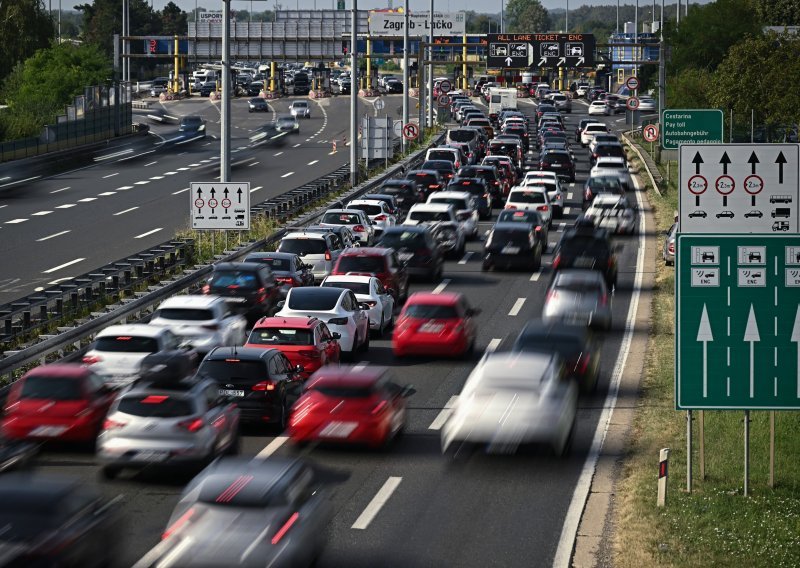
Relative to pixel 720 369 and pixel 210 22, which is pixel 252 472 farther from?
pixel 210 22

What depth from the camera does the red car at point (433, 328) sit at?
30734 millimetres

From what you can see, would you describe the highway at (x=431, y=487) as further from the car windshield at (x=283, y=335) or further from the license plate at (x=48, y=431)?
the car windshield at (x=283, y=335)

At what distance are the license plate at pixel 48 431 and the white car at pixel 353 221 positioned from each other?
23.8 m

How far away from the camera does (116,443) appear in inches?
810

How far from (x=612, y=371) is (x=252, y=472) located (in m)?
15.4

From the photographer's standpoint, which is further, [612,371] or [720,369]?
[612,371]

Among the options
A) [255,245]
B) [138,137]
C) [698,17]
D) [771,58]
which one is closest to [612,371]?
[255,245]

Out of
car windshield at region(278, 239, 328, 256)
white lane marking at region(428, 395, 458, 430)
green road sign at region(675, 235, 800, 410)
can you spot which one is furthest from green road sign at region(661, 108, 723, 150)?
green road sign at region(675, 235, 800, 410)

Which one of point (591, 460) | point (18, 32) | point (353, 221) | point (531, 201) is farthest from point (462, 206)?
point (18, 32)

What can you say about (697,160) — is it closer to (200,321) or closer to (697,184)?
(697,184)

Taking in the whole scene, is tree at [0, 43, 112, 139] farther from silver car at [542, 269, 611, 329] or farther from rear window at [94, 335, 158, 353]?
rear window at [94, 335, 158, 353]

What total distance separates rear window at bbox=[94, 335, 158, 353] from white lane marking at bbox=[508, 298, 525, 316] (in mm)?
13491

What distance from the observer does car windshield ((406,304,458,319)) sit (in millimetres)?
30844

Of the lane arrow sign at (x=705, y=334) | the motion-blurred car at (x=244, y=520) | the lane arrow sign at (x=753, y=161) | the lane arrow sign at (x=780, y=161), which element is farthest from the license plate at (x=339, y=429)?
the lane arrow sign at (x=780, y=161)
